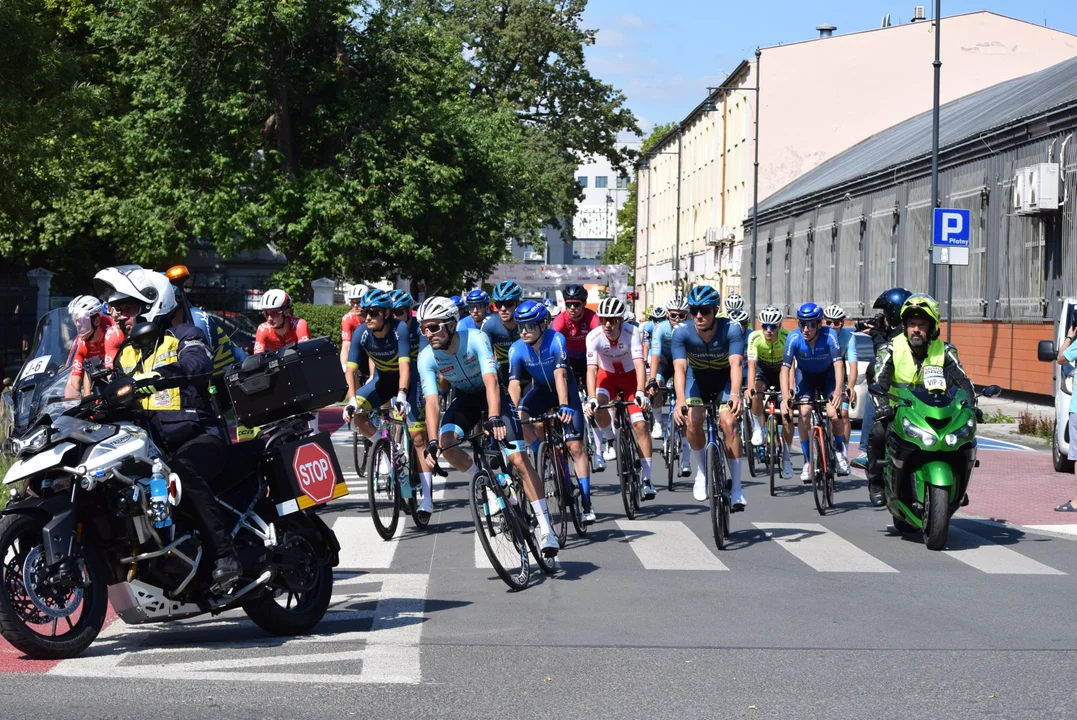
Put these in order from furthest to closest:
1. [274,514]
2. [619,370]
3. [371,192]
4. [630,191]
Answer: [630,191], [371,192], [619,370], [274,514]

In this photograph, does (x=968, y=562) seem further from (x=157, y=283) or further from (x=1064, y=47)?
(x=1064, y=47)

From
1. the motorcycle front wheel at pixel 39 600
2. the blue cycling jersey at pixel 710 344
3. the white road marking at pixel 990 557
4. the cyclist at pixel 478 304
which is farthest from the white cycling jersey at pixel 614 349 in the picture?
the motorcycle front wheel at pixel 39 600

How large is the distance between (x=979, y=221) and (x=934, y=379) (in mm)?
23384

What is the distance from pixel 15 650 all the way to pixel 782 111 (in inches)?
2173

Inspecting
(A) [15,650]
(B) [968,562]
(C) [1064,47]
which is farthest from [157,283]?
(C) [1064,47]

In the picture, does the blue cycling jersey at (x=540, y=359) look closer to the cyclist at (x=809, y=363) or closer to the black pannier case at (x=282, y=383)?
the black pannier case at (x=282, y=383)

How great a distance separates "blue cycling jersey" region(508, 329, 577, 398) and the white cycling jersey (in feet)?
7.01

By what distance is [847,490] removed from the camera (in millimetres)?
15445

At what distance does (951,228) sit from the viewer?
25.6 metres

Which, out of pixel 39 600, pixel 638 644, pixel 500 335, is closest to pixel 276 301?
pixel 500 335

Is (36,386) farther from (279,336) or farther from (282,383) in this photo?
(282,383)

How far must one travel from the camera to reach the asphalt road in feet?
19.6

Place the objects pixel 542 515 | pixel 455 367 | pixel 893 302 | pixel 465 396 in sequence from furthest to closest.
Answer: pixel 893 302, pixel 465 396, pixel 455 367, pixel 542 515

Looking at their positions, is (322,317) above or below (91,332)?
below
